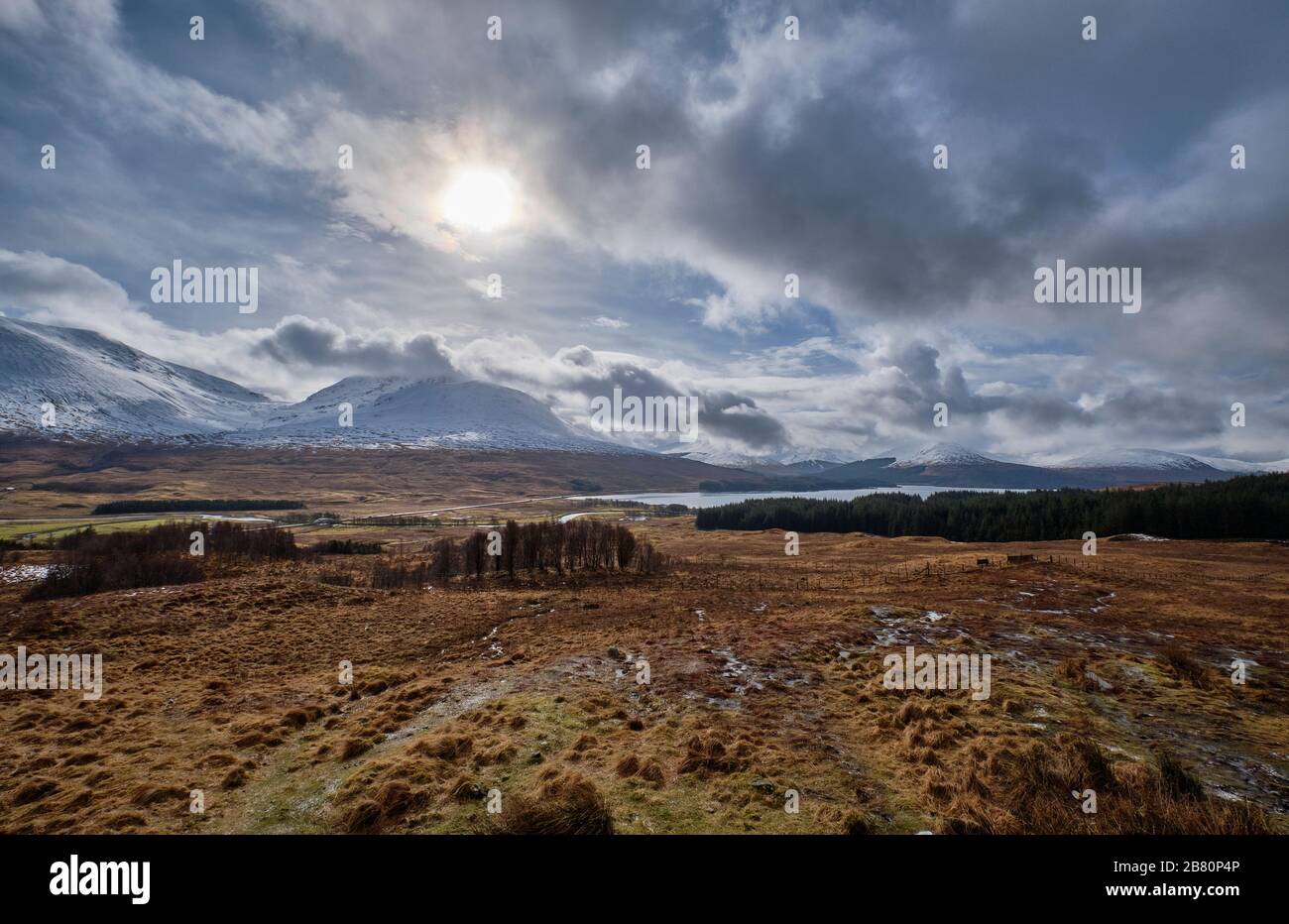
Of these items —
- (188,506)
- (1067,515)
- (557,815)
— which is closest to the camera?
(557,815)

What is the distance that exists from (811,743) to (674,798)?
13.3ft

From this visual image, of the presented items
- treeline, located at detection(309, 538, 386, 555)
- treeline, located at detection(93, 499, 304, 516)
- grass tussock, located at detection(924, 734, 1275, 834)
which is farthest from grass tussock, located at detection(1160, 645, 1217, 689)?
treeline, located at detection(93, 499, 304, 516)

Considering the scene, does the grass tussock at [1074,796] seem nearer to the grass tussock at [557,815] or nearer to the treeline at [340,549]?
the grass tussock at [557,815]

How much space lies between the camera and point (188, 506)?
495 ft

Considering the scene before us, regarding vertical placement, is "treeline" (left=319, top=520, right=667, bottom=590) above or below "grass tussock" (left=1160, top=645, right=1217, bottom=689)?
below

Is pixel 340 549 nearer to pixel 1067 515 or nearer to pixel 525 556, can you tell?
pixel 525 556

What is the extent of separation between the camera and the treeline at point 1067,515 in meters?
80.6

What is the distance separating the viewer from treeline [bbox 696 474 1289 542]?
80.6 metres

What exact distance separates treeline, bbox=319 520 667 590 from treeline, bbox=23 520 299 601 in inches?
435

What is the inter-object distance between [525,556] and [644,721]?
38.7 metres

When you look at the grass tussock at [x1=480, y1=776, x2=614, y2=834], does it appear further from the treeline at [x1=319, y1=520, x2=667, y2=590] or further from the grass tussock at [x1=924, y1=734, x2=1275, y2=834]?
the treeline at [x1=319, y1=520, x2=667, y2=590]

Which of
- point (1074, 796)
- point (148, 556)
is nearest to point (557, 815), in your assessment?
point (1074, 796)

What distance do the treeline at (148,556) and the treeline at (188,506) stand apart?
388ft
